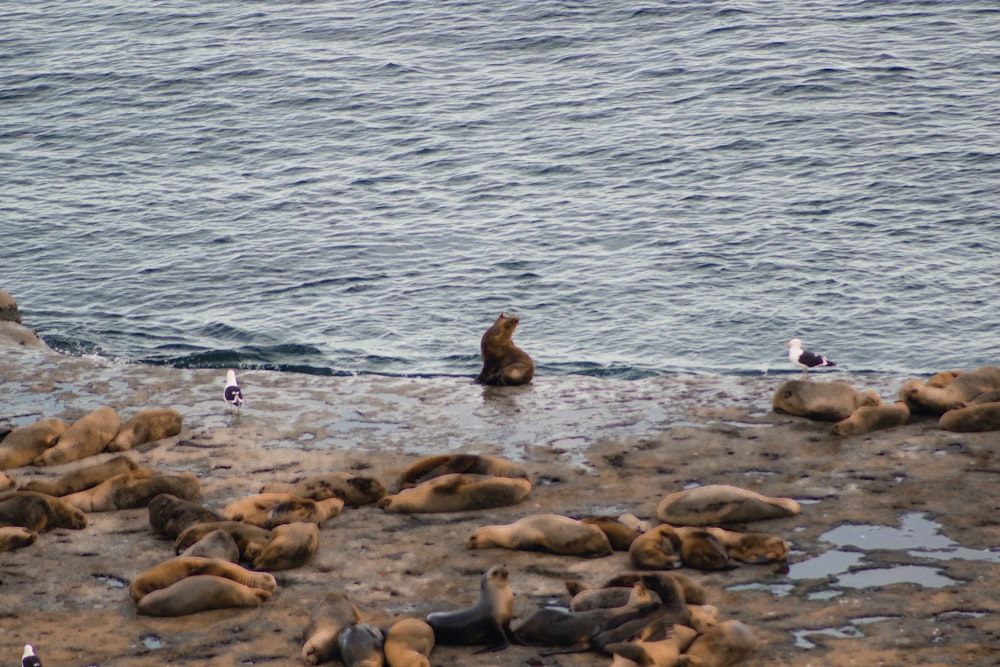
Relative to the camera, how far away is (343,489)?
10203 millimetres

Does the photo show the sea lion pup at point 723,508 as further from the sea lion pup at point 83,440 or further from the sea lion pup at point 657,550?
the sea lion pup at point 83,440

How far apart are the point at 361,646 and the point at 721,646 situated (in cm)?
203

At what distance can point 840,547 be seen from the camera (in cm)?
898

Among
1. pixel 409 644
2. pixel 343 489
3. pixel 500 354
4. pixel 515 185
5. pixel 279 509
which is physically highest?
pixel 409 644

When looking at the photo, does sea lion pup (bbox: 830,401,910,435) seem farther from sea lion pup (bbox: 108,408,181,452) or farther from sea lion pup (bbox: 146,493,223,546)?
sea lion pup (bbox: 108,408,181,452)

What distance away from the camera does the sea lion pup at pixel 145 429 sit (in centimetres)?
1185

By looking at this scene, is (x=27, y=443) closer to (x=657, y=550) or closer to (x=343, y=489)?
(x=343, y=489)

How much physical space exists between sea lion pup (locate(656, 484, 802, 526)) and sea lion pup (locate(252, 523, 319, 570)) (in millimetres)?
2619

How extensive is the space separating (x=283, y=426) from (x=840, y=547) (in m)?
5.71

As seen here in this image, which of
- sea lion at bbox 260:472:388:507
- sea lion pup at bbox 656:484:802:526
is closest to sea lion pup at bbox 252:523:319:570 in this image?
sea lion at bbox 260:472:388:507

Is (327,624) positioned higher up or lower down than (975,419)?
higher up

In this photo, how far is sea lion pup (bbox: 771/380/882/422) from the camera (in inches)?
462

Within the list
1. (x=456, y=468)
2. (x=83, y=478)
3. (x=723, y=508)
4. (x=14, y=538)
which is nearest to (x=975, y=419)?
(x=723, y=508)

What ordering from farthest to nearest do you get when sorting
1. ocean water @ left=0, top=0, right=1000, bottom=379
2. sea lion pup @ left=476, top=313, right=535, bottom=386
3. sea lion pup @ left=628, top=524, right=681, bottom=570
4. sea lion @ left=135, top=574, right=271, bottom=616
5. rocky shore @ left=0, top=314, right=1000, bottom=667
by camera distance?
ocean water @ left=0, top=0, right=1000, bottom=379, sea lion pup @ left=476, top=313, right=535, bottom=386, sea lion pup @ left=628, top=524, right=681, bottom=570, sea lion @ left=135, top=574, right=271, bottom=616, rocky shore @ left=0, top=314, right=1000, bottom=667
